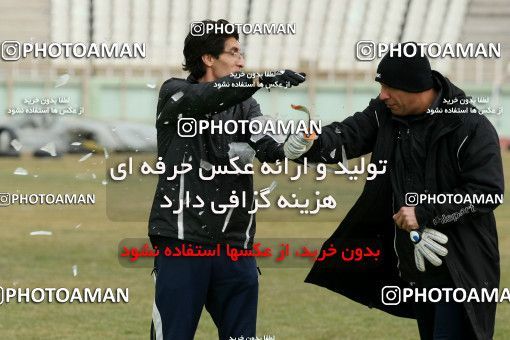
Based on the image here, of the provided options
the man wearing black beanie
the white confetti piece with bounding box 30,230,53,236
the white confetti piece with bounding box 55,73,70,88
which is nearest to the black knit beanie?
the man wearing black beanie

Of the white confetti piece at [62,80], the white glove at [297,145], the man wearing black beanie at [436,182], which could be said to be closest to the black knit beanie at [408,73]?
the man wearing black beanie at [436,182]

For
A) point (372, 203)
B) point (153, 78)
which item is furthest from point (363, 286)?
point (153, 78)

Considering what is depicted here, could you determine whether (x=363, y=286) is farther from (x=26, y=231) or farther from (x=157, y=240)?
(x=26, y=231)

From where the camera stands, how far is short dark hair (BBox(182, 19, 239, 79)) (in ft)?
20.9

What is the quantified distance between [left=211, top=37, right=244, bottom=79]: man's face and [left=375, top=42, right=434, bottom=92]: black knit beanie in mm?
722

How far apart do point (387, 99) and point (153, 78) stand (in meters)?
45.1

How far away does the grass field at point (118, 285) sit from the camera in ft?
32.6

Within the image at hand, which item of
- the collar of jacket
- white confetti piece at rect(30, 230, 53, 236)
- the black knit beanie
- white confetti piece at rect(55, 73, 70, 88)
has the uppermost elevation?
the black knit beanie

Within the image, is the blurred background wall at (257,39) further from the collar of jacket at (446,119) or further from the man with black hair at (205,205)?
the collar of jacket at (446,119)

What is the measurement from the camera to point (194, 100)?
6.19 metres

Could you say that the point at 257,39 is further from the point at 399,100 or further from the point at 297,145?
the point at 399,100

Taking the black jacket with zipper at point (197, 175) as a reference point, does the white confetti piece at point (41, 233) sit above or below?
below

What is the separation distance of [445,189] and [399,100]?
45 centimetres

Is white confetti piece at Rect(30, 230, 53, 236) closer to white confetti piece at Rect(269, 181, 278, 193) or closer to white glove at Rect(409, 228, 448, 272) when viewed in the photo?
white confetti piece at Rect(269, 181, 278, 193)
